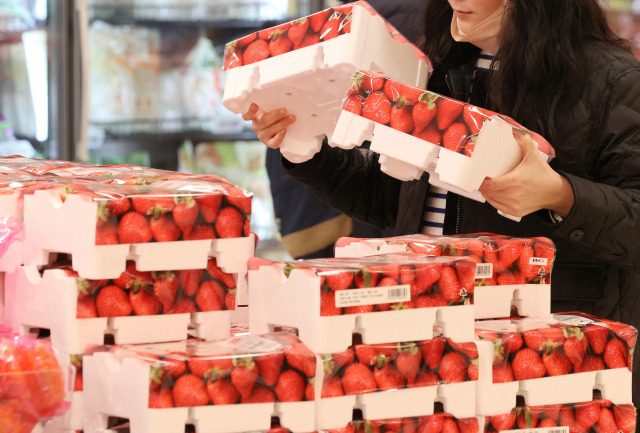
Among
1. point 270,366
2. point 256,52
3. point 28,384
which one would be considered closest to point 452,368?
point 270,366

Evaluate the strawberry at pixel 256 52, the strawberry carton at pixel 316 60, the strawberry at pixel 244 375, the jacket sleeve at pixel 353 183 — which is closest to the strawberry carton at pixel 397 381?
the strawberry at pixel 244 375

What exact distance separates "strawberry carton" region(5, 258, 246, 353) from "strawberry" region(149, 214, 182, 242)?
55 mm

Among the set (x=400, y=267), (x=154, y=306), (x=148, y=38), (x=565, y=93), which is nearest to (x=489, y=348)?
(x=400, y=267)

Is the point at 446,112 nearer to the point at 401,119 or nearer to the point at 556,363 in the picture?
the point at 401,119

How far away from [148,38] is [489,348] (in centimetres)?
306

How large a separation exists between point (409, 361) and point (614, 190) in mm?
675

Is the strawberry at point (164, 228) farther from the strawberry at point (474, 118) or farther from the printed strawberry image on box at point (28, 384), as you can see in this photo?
the strawberry at point (474, 118)

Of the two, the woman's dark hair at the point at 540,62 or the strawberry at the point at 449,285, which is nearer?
the strawberry at the point at 449,285

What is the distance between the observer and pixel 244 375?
1146mm

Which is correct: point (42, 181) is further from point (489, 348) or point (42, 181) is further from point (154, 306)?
point (489, 348)

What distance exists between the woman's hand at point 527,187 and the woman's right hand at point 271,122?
23.6 inches

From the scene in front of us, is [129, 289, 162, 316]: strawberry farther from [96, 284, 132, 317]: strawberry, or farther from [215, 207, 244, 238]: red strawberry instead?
[215, 207, 244, 238]: red strawberry

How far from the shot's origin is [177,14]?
3.96 meters

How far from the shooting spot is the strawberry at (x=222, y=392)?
113 centimetres
